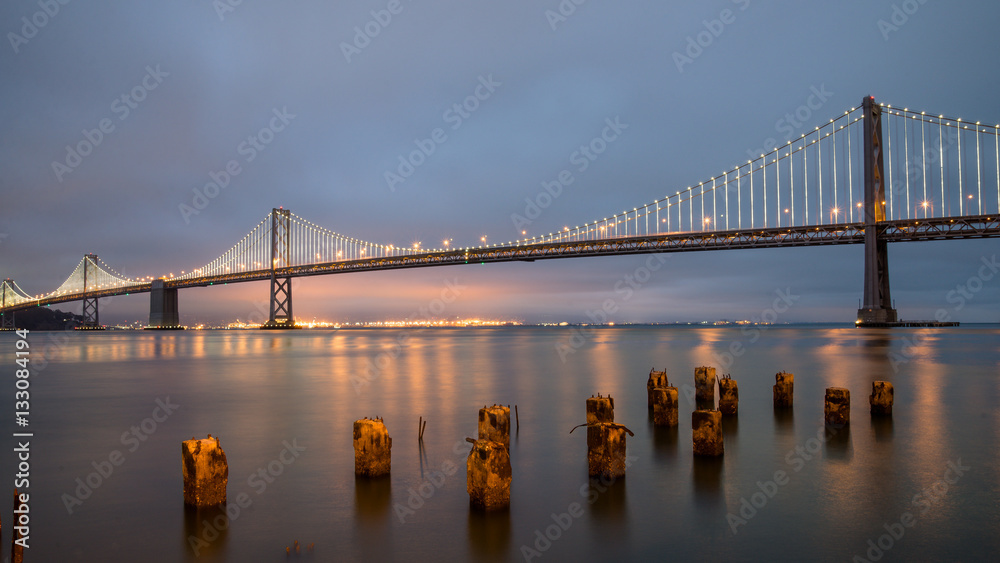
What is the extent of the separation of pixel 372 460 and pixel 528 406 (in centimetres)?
553

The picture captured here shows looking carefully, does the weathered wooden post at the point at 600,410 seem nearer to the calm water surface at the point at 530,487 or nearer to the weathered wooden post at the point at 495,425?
the calm water surface at the point at 530,487

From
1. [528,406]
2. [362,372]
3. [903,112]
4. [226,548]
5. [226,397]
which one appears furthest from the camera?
[903,112]

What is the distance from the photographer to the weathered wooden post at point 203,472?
484 centimetres

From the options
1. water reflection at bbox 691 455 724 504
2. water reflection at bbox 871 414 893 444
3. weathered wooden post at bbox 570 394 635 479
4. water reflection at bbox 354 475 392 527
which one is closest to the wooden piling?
weathered wooden post at bbox 570 394 635 479

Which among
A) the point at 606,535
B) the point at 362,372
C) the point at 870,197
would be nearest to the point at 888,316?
the point at 870,197

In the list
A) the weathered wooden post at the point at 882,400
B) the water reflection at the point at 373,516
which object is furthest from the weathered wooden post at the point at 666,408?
the water reflection at the point at 373,516

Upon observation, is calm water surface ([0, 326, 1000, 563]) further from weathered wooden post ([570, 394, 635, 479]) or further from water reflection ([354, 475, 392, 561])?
weathered wooden post ([570, 394, 635, 479])

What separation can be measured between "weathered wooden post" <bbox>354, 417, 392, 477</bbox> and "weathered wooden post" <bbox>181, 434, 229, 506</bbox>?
1.21 metres

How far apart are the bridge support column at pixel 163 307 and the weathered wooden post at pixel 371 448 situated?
71.6 m

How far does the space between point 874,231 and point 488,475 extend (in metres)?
43.5

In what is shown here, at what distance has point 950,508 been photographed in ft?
16.8

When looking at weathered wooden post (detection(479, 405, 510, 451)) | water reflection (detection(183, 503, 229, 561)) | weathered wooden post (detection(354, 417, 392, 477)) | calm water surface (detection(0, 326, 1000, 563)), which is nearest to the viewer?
water reflection (detection(183, 503, 229, 561))

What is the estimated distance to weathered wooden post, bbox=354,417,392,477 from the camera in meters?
5.75

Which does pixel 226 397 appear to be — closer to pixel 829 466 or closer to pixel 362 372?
pixel 362 372
